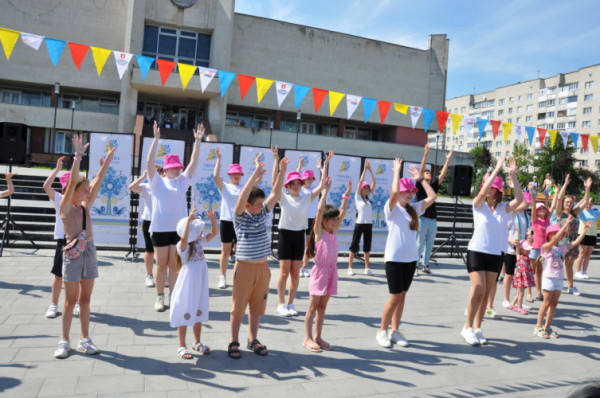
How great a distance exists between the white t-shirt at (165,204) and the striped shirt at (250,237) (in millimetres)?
1369

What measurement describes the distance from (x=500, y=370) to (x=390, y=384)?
1.31 meters

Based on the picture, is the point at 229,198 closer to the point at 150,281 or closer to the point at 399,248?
the point at 150,281

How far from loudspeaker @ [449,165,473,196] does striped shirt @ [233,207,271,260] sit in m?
8.13

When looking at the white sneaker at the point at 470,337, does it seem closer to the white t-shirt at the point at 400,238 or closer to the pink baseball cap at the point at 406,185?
the white t-shirt at the point at 400,238

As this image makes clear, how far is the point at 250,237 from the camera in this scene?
411 cm

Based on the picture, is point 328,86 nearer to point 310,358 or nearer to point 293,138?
point 293,138

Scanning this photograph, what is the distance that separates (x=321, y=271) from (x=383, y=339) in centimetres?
110

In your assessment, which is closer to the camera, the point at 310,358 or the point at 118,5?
the point at 310,358

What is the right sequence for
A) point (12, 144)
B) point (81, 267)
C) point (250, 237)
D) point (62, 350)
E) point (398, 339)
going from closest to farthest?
point (62, 350) → point (81, 267) → point (250, 237) → point (398, 339) → point (12, 144)

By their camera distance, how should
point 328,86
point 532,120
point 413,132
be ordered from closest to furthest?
1. point 328,86
2. point 413,132
3. point 532,120

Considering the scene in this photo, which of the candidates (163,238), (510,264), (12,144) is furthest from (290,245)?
(12,144)

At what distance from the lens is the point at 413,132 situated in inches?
1391

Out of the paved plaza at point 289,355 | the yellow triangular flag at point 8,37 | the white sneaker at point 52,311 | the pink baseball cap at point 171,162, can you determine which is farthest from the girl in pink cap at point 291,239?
the yellow triangular flag at point 8,37

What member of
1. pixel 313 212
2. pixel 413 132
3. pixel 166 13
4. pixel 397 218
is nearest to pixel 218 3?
pixel 166 13
